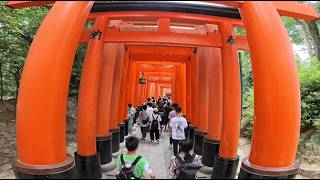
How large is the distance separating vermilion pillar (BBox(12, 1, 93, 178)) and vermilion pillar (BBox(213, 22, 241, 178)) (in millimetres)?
4069

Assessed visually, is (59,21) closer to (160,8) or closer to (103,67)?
(160,8)

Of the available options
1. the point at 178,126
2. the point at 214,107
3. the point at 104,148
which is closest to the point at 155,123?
the point at 178,126

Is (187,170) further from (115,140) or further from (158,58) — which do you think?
(158,58)

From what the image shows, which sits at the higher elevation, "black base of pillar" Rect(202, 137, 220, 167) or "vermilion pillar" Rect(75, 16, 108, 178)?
"vermilion pillar" Rect(75, 16, 108, 178)

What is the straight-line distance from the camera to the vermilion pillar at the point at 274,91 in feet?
19.7

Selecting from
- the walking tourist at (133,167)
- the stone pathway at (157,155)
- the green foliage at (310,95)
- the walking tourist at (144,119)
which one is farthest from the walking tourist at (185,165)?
the walking tourist at (144,119)

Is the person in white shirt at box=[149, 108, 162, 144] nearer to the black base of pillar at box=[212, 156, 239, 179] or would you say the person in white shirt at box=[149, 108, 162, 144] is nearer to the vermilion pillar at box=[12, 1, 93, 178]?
the black base of pillar at box=[212, 156, 239, 179]

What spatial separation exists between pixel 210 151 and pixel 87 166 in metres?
3.62

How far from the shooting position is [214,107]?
33.3 feet

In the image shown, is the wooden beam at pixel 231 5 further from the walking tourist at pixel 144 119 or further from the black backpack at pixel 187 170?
the walking tourist at pixel 144 119

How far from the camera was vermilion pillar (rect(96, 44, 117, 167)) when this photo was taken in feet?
34.0

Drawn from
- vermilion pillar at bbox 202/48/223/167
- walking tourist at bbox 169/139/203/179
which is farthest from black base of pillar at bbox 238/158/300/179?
vermilion pillar at bbox 202/48/223/167

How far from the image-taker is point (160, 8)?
7.86m

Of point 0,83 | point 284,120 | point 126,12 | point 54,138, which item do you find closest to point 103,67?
point 126,12
